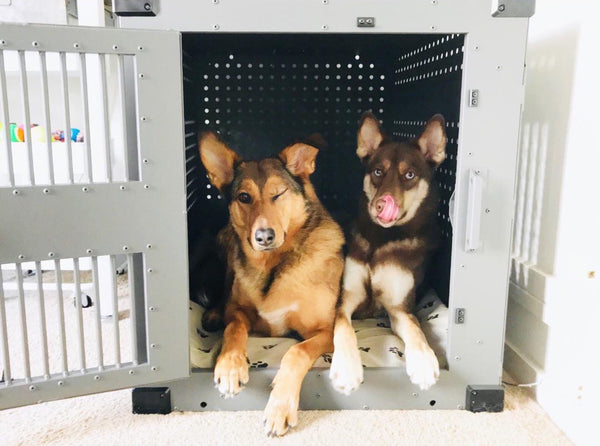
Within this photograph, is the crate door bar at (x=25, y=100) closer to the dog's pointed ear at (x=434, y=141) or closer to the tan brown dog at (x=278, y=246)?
the tan brown dog at (x=278, y=246)

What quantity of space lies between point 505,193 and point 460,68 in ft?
0.94

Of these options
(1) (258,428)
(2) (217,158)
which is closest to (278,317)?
(1) (258,428)

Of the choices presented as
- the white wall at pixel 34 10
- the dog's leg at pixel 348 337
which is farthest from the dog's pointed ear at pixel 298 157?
the white wall at pixel 34 10

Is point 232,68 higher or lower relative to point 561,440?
higher

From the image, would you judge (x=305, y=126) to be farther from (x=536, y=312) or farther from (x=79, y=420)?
(x=79, y=420)

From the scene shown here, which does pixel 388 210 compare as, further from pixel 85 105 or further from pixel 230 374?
pixel 85 105

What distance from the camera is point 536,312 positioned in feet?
3.90

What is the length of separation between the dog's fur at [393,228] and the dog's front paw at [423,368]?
101 mm

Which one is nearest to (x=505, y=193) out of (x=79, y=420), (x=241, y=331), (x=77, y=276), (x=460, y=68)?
(x=460, y=68)

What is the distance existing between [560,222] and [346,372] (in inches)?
20.9

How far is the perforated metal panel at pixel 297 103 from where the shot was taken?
1451 mm

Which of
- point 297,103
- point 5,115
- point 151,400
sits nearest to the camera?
point 5,115

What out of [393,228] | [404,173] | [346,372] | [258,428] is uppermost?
[404,173]

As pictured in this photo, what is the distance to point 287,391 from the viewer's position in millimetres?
1013
